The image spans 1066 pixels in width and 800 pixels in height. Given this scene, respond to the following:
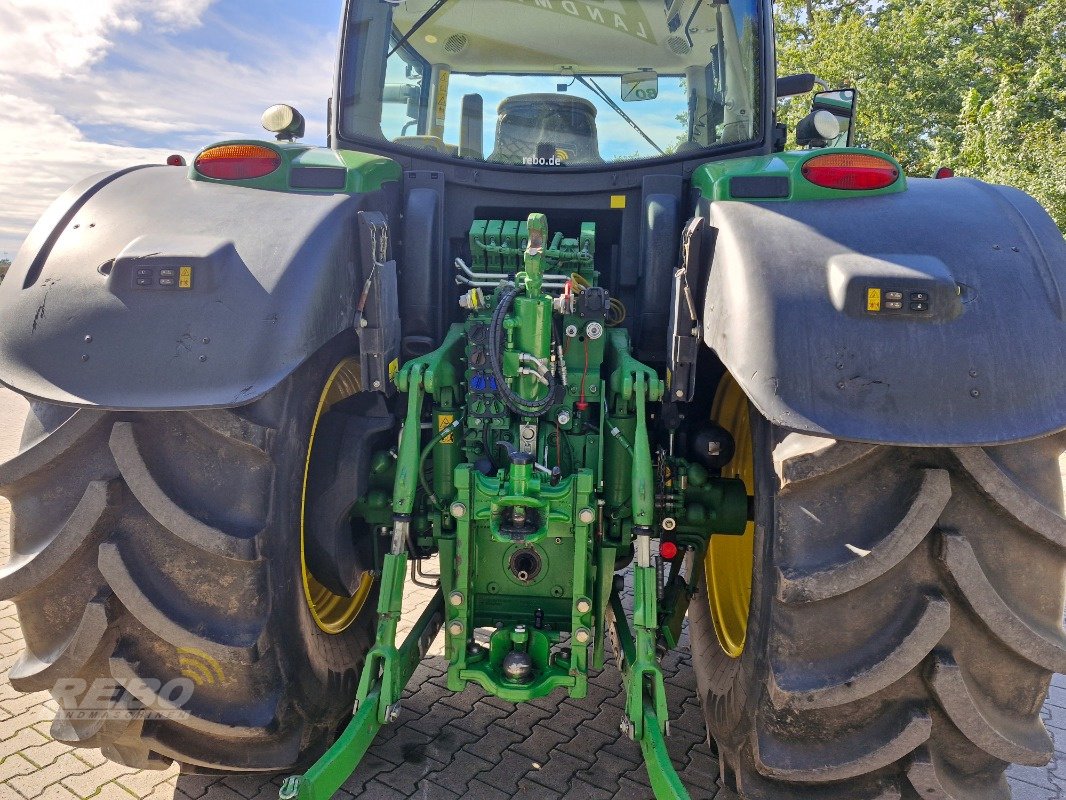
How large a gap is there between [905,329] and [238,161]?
7.01ft

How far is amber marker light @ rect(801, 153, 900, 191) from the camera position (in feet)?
8.16

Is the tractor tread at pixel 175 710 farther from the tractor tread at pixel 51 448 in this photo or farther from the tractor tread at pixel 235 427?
the tractor tread at pixel 235 427

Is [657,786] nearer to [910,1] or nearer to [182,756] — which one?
[182,756]

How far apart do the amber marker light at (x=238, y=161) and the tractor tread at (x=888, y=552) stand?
210 centimetres

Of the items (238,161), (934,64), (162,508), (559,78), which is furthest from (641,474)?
(934,64)

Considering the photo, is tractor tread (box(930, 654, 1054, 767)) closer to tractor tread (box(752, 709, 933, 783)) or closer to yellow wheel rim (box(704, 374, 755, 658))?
tractor tread (box(752, 709, 933, 783))

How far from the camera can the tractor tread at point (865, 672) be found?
6.49 feet

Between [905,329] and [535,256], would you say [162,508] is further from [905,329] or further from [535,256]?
[905,329]

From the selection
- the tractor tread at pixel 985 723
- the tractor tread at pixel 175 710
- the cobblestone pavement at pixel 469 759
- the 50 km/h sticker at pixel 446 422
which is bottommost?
the cobblestone pavement at pixel 469 759

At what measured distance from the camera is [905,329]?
1.96 meters

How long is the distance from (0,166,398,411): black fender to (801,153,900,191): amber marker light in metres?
1.46

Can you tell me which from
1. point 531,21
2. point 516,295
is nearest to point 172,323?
point 516,295

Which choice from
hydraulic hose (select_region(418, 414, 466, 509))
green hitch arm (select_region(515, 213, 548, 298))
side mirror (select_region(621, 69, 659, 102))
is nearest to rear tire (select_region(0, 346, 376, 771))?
hydraulic hose (select_region(418, 414, 466, 509))

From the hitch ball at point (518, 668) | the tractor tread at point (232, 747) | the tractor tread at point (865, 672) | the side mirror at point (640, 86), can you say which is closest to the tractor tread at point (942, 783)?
the tractor tread at point (865, 672)
